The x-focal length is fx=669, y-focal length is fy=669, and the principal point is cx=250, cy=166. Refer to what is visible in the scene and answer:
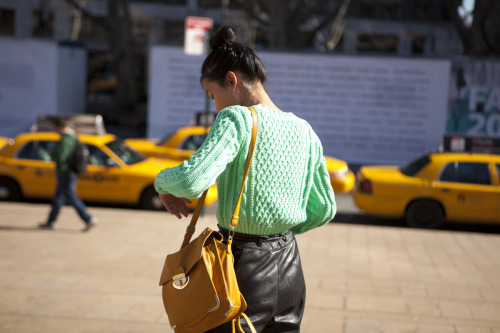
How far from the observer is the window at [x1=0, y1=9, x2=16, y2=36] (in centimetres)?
4472

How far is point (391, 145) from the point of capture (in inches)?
723

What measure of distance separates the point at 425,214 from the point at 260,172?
8438 mm

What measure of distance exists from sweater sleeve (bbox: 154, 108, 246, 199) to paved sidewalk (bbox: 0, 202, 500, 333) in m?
2.78

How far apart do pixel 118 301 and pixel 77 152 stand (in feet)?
12.2

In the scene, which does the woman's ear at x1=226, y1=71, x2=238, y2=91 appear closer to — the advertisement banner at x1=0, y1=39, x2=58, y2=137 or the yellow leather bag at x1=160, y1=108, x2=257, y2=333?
the yellow leather bag at x1=160, y1=108, x2=257, y2=333

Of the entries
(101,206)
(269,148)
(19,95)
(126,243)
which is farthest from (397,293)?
(19,95)

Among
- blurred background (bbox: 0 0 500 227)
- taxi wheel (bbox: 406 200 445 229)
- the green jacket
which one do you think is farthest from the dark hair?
taxi wheel (bbox: 406 200 445 229)

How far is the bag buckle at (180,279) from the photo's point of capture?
8.42ft

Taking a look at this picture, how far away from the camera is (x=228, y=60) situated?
2664 mm

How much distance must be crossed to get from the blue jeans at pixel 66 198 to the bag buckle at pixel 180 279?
252 inches

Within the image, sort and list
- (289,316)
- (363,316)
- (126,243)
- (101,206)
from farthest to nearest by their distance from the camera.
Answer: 1. (101,206)
2. (126,243)
3. (363,316)
4. (289,316)

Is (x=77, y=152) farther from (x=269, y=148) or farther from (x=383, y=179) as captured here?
(x=269, y=148)

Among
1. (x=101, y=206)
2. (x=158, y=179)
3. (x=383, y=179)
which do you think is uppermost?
(x=158, y=179)

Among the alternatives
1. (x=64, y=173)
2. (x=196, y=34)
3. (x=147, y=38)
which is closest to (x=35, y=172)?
(x=64, y=173)
